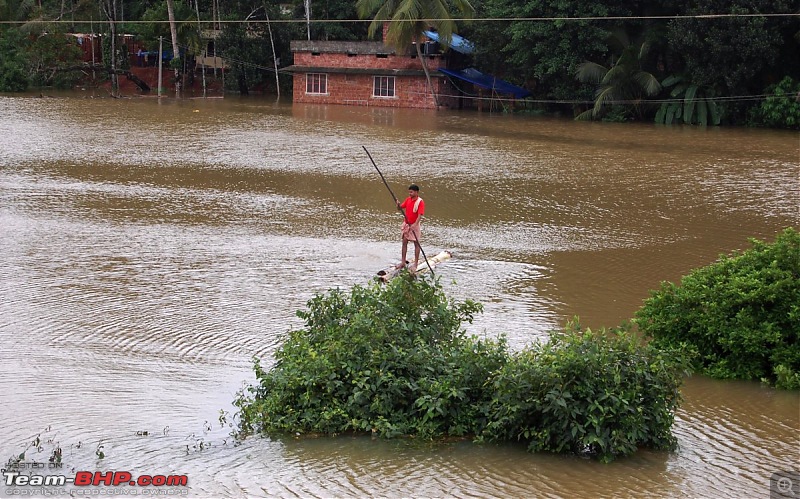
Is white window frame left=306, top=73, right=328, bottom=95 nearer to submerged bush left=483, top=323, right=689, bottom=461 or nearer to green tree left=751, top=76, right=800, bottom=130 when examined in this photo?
green tree left=751, top=76, right=800, bottom=130

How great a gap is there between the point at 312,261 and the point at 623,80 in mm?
24337

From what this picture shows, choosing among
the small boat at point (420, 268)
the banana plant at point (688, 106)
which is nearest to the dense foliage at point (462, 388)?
the small boat at point (420, 268)

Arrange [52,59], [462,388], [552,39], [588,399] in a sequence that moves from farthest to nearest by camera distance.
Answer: [52,59] → [552,39] → [462,388] → [588,399]

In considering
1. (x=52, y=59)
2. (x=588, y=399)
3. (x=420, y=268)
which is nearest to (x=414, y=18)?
(x=52, y=59)

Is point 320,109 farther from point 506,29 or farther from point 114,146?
point 114,146

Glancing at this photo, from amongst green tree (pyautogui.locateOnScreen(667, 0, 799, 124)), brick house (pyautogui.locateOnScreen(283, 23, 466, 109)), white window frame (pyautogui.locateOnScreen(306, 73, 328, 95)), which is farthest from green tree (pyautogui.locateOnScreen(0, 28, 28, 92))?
green tree (pyautogui.locateOnScreen(667, 0, 799, 124))

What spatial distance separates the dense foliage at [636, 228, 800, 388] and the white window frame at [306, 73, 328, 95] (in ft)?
110

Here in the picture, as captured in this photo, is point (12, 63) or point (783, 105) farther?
point (12, 63)

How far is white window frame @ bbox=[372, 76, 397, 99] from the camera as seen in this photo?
1590 inches

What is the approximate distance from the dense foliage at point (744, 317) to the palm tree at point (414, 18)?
27.3 metres

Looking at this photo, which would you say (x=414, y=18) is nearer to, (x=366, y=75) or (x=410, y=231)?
(x=366, y=75)

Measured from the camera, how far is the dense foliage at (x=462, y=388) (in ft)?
22.0

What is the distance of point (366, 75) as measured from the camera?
1596 inches

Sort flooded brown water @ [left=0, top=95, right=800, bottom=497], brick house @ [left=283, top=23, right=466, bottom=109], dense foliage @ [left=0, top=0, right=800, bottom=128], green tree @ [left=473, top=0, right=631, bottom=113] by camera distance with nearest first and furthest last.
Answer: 1. flooded brown water @ [left=0, top=95, right=800, bottom=497]
2. dense foliage @ [left=0, top=0, right=800, bottom=128]
3. green tree @ [left=473, top=0, right=631, bottom=113]
4. brick house @ [left=283, top=23, right=466, bottom=109]
